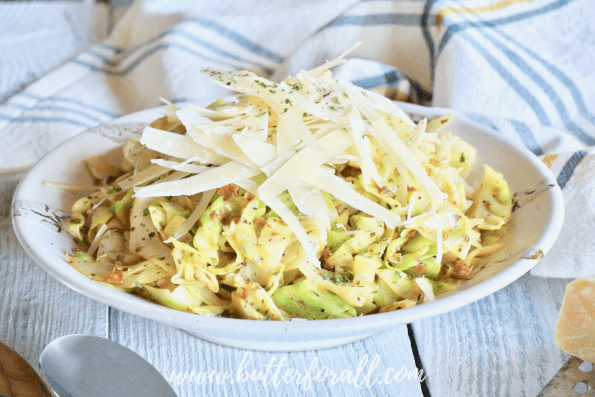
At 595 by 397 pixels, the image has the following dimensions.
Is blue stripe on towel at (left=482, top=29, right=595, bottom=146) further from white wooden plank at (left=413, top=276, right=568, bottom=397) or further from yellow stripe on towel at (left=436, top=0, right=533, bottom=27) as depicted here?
white wooden plank at (left=413, top=276, right=568, bottom=397)

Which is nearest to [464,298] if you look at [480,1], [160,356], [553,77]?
[160,356]

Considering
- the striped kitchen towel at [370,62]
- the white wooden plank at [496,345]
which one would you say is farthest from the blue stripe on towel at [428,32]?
the white wooden plank at [496,345]

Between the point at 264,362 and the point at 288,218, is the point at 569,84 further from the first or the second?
the point at 264,362

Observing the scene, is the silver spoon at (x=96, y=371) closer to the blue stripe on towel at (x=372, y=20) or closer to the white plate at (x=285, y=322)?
the white plate at (x=285, y=322)

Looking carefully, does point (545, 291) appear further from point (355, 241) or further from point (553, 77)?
point (553, 77)

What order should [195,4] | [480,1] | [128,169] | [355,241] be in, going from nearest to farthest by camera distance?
[355,241] < [128,169] < [480,1] < [195,4]

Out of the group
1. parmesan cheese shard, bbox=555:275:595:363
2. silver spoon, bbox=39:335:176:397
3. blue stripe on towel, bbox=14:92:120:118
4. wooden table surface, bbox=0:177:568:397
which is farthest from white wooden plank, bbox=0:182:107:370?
parmesan cheese shard, bbox=555:275:595:363
